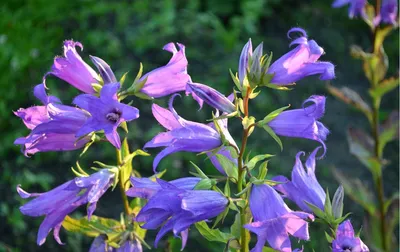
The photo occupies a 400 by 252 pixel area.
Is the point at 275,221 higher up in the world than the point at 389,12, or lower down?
higher up

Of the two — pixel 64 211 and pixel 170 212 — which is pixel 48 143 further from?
pixel 170 212

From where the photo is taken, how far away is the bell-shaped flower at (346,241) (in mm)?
1270

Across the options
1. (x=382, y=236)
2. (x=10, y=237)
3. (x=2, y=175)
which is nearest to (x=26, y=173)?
(x=2, y=175)

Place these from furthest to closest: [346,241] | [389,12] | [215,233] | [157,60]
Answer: [157,60]
[389,12]
[215,233]
[346,241]

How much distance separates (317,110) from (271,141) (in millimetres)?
2918

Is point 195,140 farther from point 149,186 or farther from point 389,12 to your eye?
point 389,12

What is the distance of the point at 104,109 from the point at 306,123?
1.46 feet

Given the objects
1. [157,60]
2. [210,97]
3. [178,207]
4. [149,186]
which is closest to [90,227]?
[149,186]

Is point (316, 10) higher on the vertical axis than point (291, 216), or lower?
lower

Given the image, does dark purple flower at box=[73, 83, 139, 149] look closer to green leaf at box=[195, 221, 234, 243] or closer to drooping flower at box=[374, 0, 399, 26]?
green leaf at box=[195, 221, 234, 243]

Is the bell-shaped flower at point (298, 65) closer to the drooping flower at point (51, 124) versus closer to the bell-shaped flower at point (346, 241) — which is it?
the bell-shaped flower at point (346, 241)

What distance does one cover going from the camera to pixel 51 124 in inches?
57.5

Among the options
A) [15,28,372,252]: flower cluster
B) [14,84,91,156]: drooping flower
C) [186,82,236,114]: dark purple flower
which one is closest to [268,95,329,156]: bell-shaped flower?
[15,28,372,252]: flower cluster

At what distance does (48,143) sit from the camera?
1558mm
